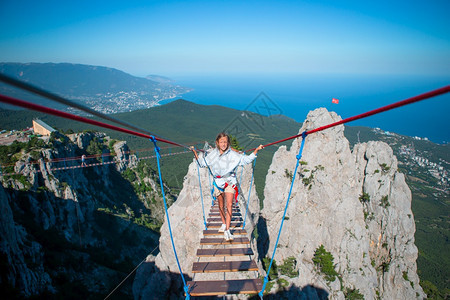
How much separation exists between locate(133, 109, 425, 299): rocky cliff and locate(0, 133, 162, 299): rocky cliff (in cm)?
702

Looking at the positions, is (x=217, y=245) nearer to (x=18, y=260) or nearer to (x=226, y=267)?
(x=226, y=267)

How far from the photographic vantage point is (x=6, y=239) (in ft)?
40.5

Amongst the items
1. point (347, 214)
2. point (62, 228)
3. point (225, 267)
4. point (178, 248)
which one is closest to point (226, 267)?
point (225, 267)

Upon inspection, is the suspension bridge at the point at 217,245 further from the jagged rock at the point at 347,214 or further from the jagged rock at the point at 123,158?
the jagged rock at the point at 123,158

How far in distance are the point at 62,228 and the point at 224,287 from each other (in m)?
26.8

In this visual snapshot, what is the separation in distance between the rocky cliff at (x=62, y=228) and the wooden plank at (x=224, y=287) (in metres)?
13.8

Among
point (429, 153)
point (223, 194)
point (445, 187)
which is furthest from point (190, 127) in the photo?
point (429, 153)

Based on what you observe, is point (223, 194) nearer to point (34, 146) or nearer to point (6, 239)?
point (6, 239)

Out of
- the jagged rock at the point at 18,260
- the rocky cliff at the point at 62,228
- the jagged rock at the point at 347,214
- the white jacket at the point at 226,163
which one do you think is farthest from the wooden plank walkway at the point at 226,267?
the jagged rock at the point at 347,214

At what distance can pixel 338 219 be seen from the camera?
21.4 metres

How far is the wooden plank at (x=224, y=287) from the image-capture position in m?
4.19

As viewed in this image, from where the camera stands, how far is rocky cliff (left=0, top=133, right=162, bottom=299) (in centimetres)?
1407

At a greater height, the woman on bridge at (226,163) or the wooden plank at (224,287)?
the woman on bridge at (226,163)

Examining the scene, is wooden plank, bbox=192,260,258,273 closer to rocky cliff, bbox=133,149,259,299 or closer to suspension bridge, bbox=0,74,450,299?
suspension bridge, bbox=0,74,450,299
